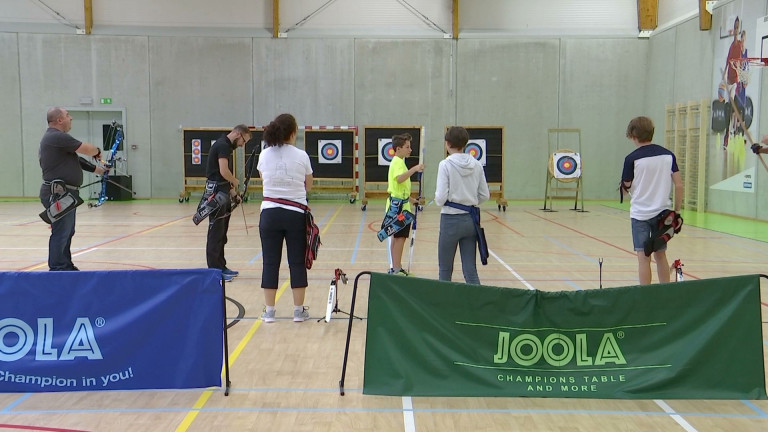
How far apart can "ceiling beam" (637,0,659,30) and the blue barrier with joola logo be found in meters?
17.7

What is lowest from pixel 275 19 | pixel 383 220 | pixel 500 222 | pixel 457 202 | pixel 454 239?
pixel 500 222

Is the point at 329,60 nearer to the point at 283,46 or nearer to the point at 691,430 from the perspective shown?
the point at 283,46

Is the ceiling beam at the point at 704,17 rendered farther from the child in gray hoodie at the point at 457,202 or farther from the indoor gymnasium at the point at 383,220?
the child in gray hoodie at the point at 457,202

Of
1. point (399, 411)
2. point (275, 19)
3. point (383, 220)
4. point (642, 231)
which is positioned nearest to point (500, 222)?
point (383, 220)

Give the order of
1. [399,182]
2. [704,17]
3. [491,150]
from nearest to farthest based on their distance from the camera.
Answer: [399,182] < [704,17] < [491,150]

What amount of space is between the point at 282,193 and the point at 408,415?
82.6 inches

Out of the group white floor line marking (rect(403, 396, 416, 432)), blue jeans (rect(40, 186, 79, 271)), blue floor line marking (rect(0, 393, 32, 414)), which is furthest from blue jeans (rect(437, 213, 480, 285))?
blue jeans (rect(40, 186, 79, 271))

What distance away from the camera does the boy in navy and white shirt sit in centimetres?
500

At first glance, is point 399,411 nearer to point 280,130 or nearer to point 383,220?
point 280,130

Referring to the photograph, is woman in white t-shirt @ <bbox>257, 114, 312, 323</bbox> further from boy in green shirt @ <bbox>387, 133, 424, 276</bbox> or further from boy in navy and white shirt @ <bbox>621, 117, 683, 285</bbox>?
boy in navy and white shirt @ <bbox>621, 117, 683, 285</bbox>

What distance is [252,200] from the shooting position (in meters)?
19.0

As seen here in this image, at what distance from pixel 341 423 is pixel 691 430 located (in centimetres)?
160

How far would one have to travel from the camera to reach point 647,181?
5.04 meters

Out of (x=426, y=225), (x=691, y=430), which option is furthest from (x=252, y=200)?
(x=691, y=430)
